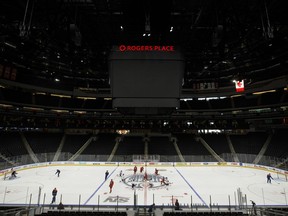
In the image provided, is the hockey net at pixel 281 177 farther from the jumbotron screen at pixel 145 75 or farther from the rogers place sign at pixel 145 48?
the rogers place sign at pixel 145 48

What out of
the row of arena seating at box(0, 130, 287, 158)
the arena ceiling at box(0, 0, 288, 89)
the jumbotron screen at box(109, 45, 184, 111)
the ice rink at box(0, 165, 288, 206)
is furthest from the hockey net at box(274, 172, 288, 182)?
the jumbotron screen at box(109, 45, 184, 111)

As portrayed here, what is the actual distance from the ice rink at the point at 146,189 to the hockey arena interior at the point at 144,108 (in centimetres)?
14

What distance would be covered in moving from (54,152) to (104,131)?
384 inches

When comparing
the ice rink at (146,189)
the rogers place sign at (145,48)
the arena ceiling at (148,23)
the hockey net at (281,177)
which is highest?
A: the arena ceiling at (148,23)

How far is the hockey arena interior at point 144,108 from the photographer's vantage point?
30.7 feet

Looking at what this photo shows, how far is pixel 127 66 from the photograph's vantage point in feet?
30.5

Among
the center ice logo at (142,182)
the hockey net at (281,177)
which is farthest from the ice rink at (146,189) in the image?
the hockey net at (281,177)

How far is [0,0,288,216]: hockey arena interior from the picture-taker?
9.37 meters

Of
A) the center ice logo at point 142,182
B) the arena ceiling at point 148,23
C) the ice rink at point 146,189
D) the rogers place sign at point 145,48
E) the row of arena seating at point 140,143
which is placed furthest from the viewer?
the row of arena seating at point 140,143

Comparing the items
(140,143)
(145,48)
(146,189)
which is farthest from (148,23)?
(140,143)

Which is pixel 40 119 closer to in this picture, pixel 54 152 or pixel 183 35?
pixel 54 152

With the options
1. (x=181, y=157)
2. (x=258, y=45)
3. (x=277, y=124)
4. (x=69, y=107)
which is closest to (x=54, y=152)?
(x=69, y=107)

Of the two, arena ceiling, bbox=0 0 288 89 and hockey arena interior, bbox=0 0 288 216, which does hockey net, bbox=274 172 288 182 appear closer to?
hockey arena interior, bbox=0 0 288 216

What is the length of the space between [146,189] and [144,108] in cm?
916
